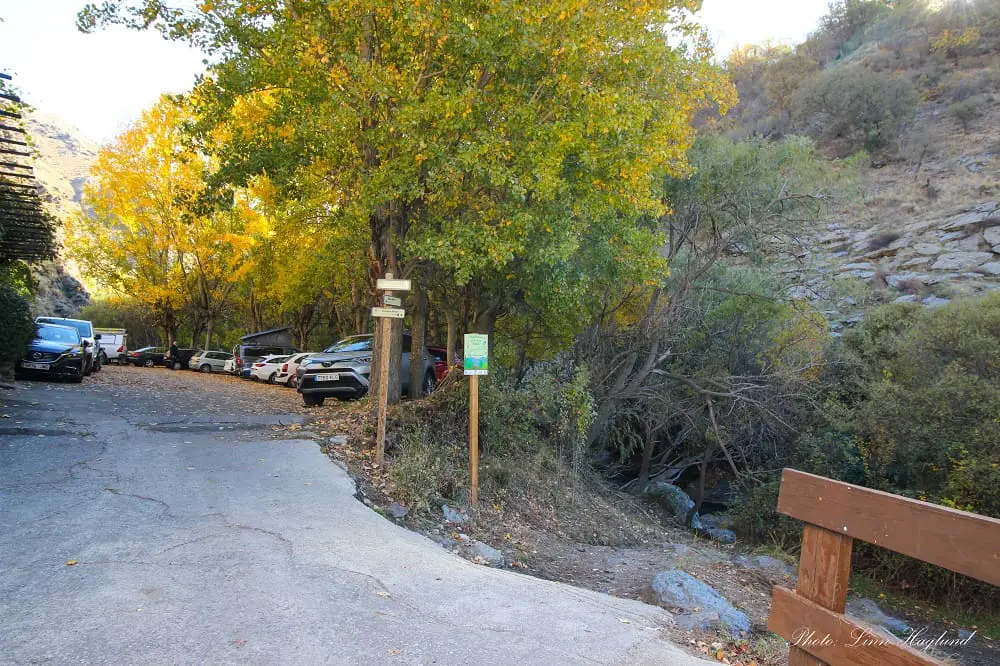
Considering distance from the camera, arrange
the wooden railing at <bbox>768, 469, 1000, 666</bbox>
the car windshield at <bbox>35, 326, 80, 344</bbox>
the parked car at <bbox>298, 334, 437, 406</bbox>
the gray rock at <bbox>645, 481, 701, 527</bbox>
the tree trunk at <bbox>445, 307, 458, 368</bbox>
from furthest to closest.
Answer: the car windshield at <bbox>35, 326, 80, 344</bbox> < the gray rock at <bbox>645, 481, 701, 527</bbox> < the tree trunk at <bbox>445, 307, 458, 368</bbox> < the parked car at <bbox>298, 334, 437, 406</bbox> < the wooden railing at <bbox>768, 469, 1000, 666</bbox>

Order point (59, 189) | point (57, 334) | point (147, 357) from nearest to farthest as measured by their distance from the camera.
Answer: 1. point (57, 334)
2. point (147, 357)
3. point (59, 189)

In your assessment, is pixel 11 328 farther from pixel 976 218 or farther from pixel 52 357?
pixel 976 218

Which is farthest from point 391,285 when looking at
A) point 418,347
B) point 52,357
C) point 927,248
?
point 927,248

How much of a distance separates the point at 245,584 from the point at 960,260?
81.5 ft

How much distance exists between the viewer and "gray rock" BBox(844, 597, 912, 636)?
947cm

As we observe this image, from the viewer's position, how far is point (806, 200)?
15.0 m

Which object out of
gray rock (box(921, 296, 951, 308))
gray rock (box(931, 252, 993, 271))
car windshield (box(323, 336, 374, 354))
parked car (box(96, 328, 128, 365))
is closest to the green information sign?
car windshield (box(323, 336, 374, 354))

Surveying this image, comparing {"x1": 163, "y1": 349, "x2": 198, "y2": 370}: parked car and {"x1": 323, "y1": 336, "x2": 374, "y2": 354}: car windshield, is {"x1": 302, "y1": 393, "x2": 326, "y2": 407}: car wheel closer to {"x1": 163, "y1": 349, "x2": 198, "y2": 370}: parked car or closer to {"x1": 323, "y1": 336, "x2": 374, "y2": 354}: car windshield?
{"x1": 323, "y1": 336, "x2": 374, "y2": 354}: car windshield

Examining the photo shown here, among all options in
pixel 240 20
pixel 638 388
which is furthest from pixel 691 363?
pixel 240 20

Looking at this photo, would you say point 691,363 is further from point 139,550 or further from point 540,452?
point 139,550

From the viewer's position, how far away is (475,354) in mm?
8969

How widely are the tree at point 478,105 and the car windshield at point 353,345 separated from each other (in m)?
3.04

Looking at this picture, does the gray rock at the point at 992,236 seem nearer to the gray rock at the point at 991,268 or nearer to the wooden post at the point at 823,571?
the gray rock at the point at 991,268

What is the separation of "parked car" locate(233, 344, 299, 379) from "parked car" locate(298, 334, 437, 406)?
1800 centimetres
